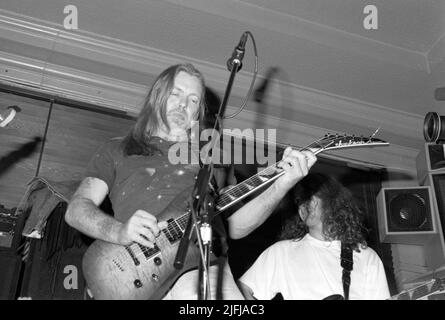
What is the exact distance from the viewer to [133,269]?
201 centimetres

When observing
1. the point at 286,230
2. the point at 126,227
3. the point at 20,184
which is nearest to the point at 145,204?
the point at 126,227

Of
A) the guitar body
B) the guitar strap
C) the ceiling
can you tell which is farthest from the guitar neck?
the ceiling

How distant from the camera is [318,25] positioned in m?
3.96

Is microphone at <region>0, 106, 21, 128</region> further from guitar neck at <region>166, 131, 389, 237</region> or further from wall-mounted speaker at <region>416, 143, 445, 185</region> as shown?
wall-mounted speaker at <region>416, 143, 445, 185</region>

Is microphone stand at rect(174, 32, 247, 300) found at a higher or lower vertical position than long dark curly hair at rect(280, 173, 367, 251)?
lower

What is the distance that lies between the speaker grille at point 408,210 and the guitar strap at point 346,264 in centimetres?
121

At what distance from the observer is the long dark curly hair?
306cm

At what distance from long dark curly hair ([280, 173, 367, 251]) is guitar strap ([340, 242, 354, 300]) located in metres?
0.06

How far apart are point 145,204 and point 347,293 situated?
→ 114cm

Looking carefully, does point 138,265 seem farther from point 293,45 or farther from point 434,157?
point 434,157

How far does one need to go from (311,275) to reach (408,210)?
5.17 ft

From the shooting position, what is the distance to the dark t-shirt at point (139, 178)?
223 cm
